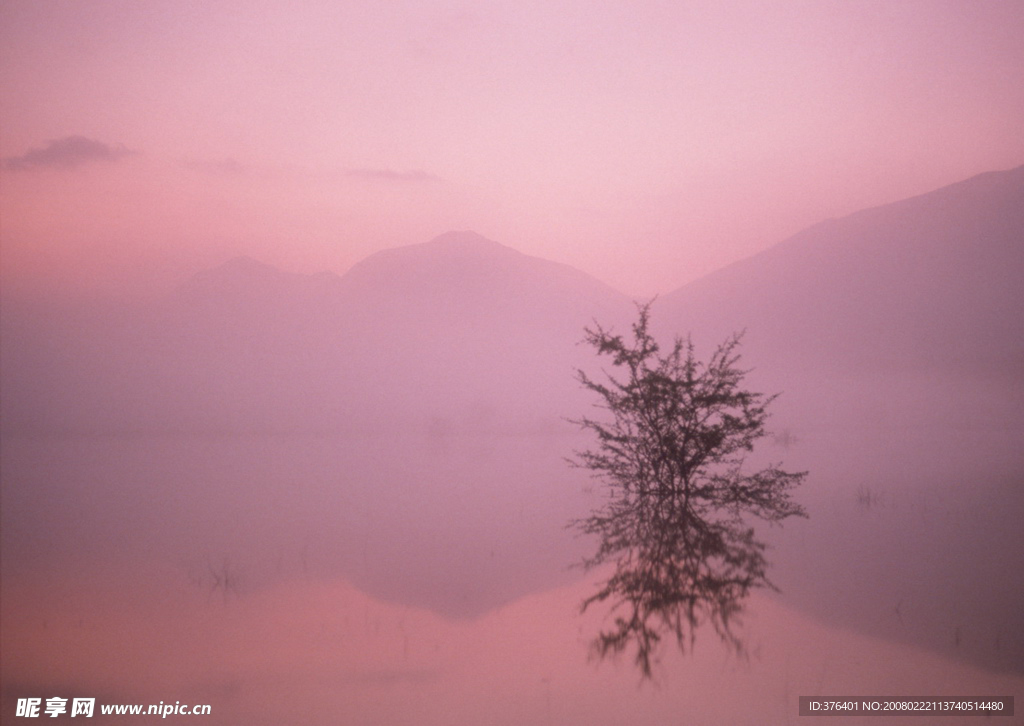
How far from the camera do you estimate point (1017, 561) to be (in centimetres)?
1230

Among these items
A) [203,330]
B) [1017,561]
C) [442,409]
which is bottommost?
[1017,561]

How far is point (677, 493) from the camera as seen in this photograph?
2003 centimetres

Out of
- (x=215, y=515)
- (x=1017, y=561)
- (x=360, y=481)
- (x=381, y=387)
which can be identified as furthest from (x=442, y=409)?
(x=1017, y=561)

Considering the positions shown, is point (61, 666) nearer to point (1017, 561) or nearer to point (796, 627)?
point (796, 627)

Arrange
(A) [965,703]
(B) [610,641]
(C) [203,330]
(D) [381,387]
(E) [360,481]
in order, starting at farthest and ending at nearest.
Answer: (C) [203,330], (D) [381,387], (E) [360,481], (B) [610,641], (A) [965,703]

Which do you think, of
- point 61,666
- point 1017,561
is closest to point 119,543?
point 61,666

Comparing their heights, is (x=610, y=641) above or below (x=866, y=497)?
below

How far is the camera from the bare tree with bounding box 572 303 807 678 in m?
11.6

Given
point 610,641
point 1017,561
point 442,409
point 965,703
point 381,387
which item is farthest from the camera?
point 381,387

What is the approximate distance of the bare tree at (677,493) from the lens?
1163 cm

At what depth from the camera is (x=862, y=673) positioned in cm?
781

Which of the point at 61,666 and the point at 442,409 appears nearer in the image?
the point at 61,666

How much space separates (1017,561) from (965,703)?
6.41 metres

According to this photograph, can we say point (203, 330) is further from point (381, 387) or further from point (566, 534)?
point (566, 534)
